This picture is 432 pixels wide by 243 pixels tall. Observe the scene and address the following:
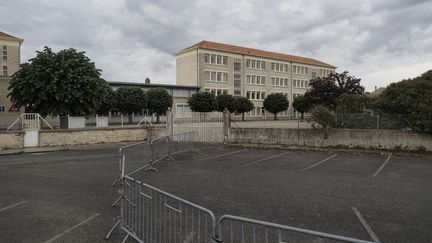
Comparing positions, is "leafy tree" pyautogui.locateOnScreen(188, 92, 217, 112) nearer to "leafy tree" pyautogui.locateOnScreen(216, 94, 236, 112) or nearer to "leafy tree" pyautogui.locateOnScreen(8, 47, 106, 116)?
"leafy tree" pyautogui.locateOnScreen(216, 94, 236, 112)

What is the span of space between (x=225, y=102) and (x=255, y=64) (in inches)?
962

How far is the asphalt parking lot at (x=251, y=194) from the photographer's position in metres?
5.91

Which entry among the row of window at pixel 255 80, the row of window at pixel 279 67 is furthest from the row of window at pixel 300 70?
the row of window at pixel 255 80

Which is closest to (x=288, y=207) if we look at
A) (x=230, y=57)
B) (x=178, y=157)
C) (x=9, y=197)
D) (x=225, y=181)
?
(x=225, y=181)

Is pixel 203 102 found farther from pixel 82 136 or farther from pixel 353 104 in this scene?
pixel 353 104

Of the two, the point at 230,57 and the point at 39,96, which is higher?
the point at 230,57

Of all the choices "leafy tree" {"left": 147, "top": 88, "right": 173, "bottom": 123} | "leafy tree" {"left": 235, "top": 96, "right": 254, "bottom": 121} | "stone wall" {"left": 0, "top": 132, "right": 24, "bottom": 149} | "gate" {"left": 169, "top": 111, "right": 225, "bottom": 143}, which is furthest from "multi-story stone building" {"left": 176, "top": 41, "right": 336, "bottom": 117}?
"stone wall" {"left": 0, "top": 132, "right": 24, "bottom": 149}

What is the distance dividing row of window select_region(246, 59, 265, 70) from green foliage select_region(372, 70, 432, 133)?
220 ft

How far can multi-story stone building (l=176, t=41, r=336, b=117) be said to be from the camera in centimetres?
7569

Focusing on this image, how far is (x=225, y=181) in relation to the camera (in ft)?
33.4

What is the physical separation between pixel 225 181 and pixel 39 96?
69.6 ft

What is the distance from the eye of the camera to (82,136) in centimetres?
2320

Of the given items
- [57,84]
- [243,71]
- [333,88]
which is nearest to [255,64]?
[243,71]

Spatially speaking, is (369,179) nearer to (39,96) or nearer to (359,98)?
(359,98)
